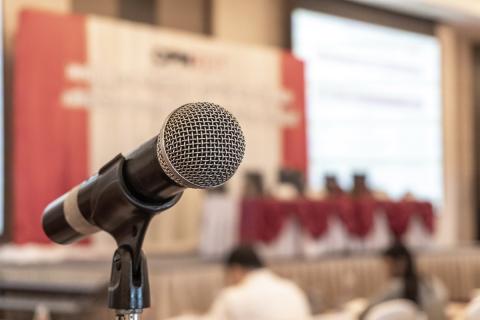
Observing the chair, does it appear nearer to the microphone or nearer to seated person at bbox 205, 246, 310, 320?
seated person at bbox 205, 246, 310, 320

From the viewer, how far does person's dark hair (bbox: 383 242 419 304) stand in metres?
3.98

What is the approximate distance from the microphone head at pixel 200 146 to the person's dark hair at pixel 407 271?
10.7 ft

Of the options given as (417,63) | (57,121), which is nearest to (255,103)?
(57,121)

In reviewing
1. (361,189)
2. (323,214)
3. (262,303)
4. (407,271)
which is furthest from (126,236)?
(361,189)

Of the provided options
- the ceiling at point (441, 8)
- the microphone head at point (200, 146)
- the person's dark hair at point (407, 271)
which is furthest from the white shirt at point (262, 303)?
the ceiling at point (441, 8)

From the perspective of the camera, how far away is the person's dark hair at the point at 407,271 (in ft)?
13.1

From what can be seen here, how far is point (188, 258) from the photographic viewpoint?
20.6 feet

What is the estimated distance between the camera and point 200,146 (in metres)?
0.86

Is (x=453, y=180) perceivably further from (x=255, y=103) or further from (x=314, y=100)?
(x=255, y=103)

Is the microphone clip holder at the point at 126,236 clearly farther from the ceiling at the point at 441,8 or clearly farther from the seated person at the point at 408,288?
the ceiling at the point at 441,8

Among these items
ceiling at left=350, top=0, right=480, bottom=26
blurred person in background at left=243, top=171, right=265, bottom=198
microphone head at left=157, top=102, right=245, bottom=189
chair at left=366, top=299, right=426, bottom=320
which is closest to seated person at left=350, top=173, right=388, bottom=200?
blurred person in background at left=243, top=171, right=265, bottom=198

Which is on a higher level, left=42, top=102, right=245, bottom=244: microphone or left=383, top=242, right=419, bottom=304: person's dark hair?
left=42, top=102, right=245, bottom=244: microphone

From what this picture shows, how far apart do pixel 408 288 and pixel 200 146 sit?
131 inches

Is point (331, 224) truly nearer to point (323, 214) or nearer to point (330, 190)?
point (323, 214)
